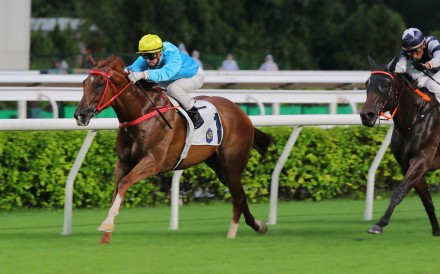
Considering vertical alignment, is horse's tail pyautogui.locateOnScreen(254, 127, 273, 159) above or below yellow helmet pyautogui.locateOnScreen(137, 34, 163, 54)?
below

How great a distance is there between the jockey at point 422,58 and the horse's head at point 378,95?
0.76 feet

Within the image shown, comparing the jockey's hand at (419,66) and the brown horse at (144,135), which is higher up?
the jockey's hand at (419,66)

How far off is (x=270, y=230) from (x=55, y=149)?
2.19 m

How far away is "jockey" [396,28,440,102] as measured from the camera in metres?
8.72

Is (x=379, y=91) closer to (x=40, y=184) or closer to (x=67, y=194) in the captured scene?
(x=67, y=194)

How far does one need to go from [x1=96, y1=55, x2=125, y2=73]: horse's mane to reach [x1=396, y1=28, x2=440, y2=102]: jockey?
2.00m

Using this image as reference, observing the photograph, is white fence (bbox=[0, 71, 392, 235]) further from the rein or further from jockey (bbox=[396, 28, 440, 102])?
jockey (bbox=[396, 28, 440, 102])

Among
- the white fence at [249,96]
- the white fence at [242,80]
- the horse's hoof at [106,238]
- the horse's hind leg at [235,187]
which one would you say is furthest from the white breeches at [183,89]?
the white fence at [242,80]

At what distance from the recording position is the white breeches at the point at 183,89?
8.51 m

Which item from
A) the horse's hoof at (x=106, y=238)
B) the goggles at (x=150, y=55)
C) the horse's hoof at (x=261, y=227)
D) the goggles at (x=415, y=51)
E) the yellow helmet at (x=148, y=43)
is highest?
the goggles at (x=415, y=51)

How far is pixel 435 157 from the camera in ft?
29.0

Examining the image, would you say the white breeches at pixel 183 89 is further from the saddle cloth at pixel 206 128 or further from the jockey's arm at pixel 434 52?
the jockey's arm at pixel 434 52

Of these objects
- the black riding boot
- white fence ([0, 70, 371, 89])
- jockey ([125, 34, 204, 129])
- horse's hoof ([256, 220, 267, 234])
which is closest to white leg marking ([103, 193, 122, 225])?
jockey ([125, 34, 204, 129])

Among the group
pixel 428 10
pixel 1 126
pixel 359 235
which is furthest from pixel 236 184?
pixel 428 10
